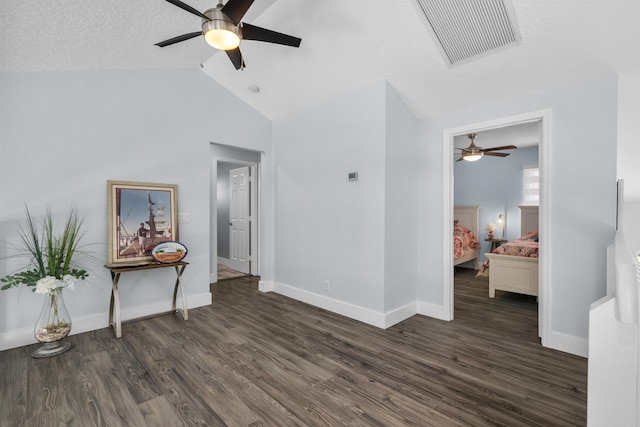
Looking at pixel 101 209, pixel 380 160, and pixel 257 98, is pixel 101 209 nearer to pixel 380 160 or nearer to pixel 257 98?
pixel 257 98

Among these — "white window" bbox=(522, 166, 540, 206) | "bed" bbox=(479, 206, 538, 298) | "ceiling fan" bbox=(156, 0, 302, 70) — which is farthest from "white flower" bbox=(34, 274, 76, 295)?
"white window" bbox=(522, 166, 540, 206)

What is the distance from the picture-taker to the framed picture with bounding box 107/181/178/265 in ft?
10.8

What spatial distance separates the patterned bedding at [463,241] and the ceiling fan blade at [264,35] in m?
4.52

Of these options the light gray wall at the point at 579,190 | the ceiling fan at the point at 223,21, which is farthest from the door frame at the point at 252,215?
the light gray wall at the point at 579,190

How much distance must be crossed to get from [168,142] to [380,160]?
2475 millimetres

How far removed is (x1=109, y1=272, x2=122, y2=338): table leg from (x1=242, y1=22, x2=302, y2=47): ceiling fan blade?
2527 millimetres

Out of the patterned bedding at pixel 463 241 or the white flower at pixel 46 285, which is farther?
A: the patterned bedding at pixel 463 241

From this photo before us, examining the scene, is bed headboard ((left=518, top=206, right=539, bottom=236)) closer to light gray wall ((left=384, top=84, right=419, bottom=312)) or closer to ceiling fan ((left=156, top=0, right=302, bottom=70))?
light gray wall ((left=384, top=84, right=419, bottom=312))

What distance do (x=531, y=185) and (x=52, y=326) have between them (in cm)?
773

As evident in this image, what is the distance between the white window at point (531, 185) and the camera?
6.33 meters

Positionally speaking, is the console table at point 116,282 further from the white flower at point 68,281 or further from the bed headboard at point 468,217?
the bed headboard at point 468,217

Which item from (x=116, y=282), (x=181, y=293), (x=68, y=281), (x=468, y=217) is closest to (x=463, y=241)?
(x=468, y=217)

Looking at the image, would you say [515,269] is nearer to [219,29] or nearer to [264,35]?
[264,35]

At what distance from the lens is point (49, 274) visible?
273 centimetres
